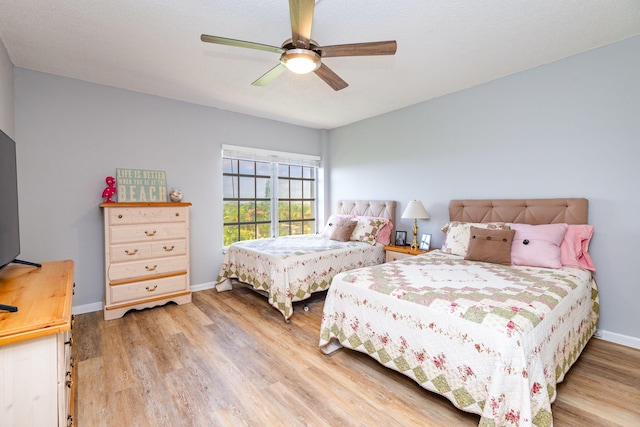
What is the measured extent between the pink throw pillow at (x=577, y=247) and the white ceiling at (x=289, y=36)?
158 centimetres

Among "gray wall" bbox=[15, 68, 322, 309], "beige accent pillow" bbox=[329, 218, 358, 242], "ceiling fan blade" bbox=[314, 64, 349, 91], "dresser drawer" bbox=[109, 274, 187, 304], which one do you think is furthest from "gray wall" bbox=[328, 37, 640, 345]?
"dresser drawer" bbox=[109, 274, 187, 304]

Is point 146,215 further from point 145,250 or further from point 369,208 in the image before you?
point 369,208

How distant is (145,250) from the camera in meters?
3.14

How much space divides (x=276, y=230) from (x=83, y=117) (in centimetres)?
276

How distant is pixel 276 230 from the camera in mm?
4695

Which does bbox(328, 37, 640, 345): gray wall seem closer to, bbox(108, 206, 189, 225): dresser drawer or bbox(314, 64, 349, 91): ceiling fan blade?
bbox(314, 64, 349, 91): ceiling fan blade

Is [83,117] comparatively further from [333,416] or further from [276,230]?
[333,416]

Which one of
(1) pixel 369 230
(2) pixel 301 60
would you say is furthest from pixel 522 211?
(2) pixel 301 60

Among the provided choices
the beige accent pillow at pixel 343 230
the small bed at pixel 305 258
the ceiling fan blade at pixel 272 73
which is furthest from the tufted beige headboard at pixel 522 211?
the ceiling fan blade at pixel 272 73

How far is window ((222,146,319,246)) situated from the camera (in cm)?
426

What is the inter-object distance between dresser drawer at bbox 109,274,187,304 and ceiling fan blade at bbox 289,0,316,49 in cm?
283

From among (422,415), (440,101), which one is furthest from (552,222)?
(422,415)

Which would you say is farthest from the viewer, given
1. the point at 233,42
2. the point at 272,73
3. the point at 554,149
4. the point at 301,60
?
the point at 554,149

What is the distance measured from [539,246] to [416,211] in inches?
52.2
